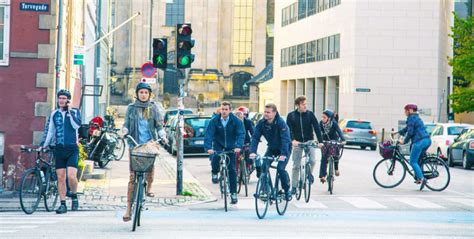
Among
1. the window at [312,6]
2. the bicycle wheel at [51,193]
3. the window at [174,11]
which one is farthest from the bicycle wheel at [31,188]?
the window at [174,11]

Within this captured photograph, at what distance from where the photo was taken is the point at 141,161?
12.3 meters

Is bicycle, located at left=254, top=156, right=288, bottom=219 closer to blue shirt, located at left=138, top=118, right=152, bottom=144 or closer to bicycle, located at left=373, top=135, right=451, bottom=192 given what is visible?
blue shirt, located at left=138, top=118, right=152, bottom=144

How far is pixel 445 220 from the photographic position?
14.2 metres

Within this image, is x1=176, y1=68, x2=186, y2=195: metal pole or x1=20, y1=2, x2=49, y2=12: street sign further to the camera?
x1=176, y1=68, x2=186, y2=195: metal pole

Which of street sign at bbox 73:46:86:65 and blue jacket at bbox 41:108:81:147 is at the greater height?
street sign at bbox 73:46:86:65

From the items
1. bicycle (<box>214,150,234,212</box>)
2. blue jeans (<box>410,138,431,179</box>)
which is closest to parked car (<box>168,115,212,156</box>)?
blue jeans (<box>410,138,431,179</box>)

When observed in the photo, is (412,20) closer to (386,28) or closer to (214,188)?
(386,28)

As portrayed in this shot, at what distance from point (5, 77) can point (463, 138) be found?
18.5 metres

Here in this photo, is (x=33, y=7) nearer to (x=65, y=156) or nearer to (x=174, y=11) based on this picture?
(x=65, y=156)

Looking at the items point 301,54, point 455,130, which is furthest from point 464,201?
point 301,54

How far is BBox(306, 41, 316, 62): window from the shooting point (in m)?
68.8

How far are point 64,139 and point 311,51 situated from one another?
55.6m

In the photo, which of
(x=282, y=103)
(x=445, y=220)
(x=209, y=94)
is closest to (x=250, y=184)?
(x=445, y=220)

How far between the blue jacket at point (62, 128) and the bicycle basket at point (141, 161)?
2614 millimetres
